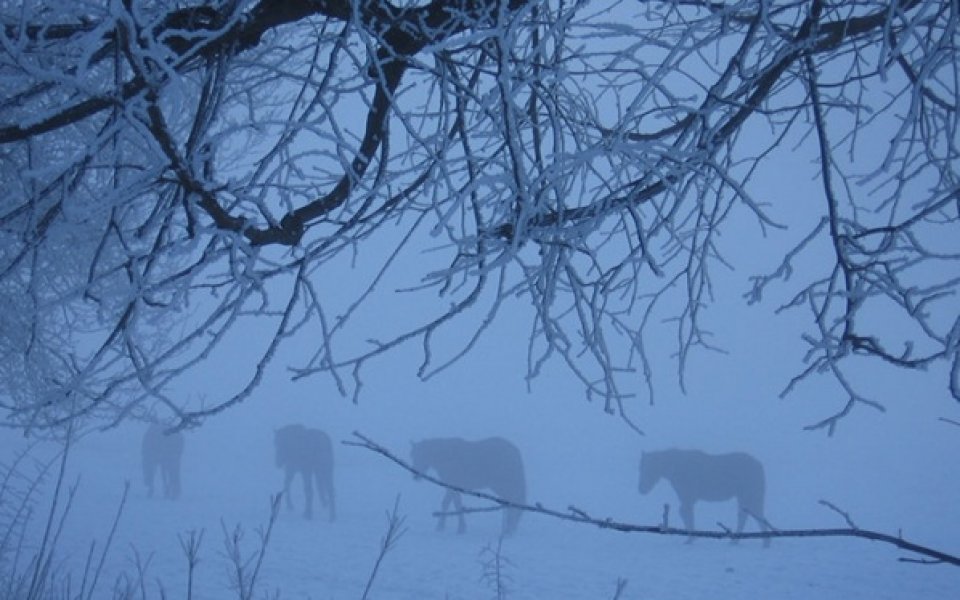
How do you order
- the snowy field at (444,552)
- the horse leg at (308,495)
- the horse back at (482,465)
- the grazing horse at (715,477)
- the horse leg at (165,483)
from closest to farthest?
the snowy field at (444,552), the horse leg at (308,495), the grazing horse at (715,477), the horse leg at (165,483), the horse back at (482,465)


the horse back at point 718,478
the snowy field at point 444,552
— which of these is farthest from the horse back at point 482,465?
the horse back at point 718,478

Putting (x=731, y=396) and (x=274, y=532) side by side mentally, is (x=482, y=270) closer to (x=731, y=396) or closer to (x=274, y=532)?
(x=274, y=532)

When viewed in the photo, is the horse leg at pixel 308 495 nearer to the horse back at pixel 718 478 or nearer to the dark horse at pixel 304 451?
the dark horse at pixel 304 451

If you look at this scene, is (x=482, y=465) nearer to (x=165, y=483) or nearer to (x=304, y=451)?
(x=304, y=451)

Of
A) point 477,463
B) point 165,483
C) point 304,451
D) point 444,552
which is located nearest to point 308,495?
point 304,451

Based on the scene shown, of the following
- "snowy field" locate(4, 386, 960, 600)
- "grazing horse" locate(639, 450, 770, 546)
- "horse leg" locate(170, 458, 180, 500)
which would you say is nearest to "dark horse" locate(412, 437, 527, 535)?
"snowy field" locate(4, 386, 960, 600)

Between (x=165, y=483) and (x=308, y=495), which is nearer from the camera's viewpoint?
(x=308, y=495)

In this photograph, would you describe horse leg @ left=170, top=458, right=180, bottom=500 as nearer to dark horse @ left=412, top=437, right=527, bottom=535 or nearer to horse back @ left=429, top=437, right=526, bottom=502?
dark horse @ left=412, top=437, right=527, bottom=535

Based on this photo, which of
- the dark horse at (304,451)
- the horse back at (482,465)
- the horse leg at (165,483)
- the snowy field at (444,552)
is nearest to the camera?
the snowy field at (444,552)

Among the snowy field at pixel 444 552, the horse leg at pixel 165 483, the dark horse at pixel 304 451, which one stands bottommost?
the snowy field at pixel 444 552

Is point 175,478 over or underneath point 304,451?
underneath

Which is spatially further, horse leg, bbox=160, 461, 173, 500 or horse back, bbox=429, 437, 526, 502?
horse back, bbox=429, 437, 526, 502

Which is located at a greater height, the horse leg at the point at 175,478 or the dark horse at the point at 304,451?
the dark horse at the point at 304,451

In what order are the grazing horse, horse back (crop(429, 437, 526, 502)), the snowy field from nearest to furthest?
1. the snowy field
2. the grazing horse
3. horse back (crop(429, 437, 526, 502))
